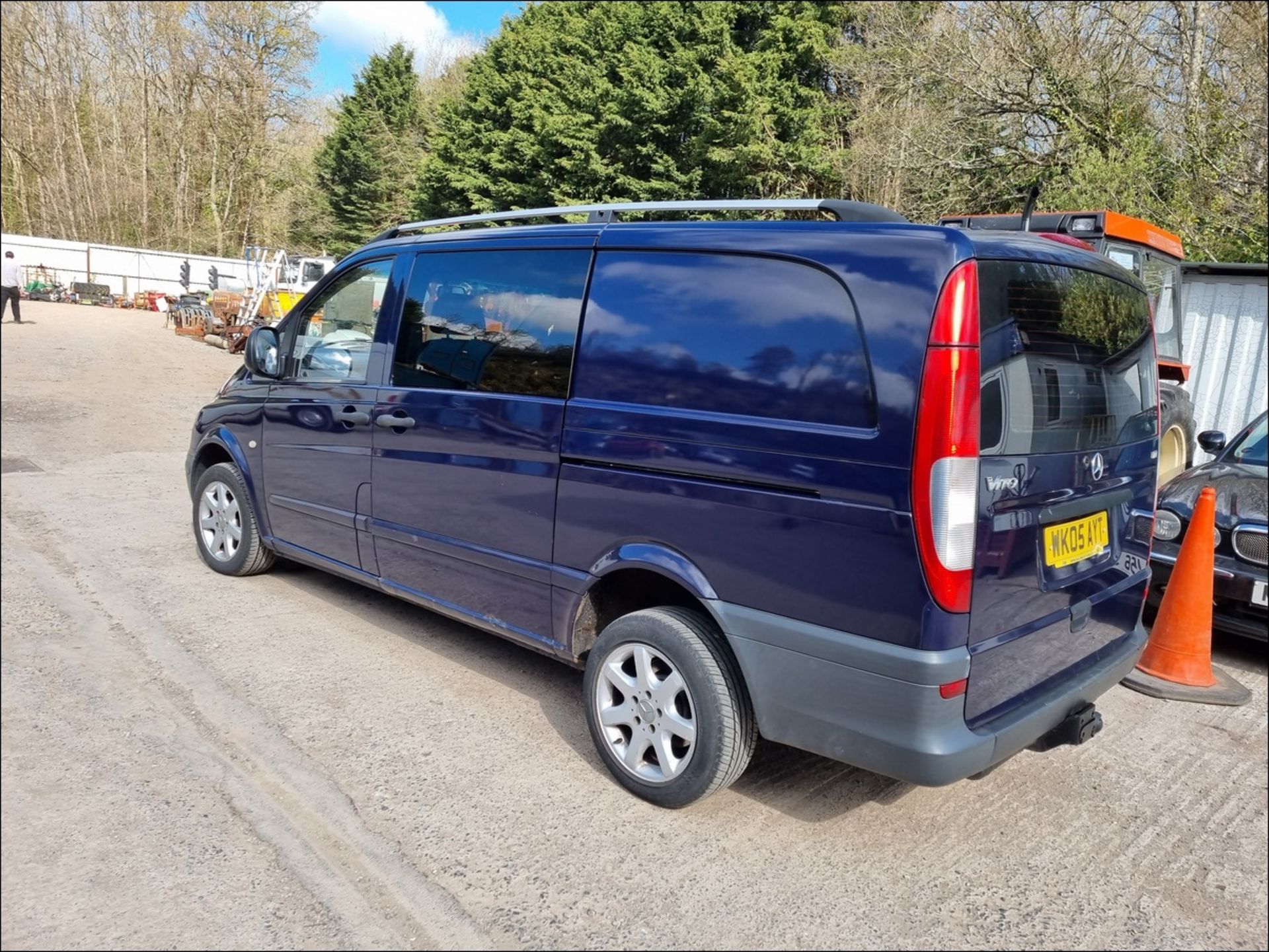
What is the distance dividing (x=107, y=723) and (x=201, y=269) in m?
42.8

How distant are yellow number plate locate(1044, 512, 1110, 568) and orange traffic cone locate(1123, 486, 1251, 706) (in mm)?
1738

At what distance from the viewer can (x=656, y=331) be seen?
10.5ft

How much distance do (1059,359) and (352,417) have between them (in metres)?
3.11

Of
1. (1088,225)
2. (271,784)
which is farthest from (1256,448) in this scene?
(271,784)

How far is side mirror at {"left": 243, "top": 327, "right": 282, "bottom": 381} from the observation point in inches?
197

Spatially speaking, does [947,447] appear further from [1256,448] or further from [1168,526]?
[1256,448]

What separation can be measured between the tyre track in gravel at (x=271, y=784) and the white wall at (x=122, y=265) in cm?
3127

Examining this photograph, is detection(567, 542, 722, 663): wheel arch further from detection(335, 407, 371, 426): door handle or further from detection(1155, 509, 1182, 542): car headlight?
detection(1155, 509, 1182, 542): car headlight

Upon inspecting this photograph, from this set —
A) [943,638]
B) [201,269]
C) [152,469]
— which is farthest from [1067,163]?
[201,269]

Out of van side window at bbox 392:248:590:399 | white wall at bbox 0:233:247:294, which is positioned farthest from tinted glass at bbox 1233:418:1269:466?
white wall at bbox 0:233:247:294

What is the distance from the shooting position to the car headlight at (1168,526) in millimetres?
5215

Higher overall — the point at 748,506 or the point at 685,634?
the point at 748,506

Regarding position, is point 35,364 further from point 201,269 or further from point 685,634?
point 201,269

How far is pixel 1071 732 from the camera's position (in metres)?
3.02
